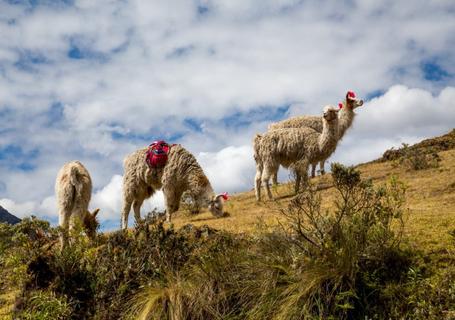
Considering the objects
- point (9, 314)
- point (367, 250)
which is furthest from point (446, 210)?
point (9, 314)

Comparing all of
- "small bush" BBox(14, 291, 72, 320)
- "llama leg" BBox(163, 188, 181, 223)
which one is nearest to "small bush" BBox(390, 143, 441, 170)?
"llama leg" BBox(163, 188, 181, 223)

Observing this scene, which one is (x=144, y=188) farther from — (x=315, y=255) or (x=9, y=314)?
(x=315, y=255)

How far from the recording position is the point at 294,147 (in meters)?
15.4

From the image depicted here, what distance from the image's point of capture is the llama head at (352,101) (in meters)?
18.0

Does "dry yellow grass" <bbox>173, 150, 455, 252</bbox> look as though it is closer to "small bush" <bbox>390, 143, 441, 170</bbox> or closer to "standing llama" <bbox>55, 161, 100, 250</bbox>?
"small bush" <bbox>390, 143, 441, 170</bbox>

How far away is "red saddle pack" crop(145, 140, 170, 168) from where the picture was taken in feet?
44.2

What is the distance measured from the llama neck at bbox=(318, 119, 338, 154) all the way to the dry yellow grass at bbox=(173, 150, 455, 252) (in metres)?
1.12

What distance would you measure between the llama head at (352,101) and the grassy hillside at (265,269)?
33.7 ft

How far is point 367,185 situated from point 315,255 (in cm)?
137

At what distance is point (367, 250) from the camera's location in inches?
233

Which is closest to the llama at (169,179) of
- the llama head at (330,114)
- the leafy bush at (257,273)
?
the llama head at (330,114)

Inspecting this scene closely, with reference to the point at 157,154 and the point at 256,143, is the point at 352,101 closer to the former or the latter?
the point at 256,143

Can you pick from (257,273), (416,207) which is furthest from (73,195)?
(416,207)

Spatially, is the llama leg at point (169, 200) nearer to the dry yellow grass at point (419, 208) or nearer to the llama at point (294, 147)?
the dry yellow grass at point (419, 208)
